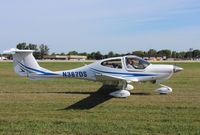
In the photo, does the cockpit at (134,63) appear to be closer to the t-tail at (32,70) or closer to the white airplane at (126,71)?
the white airplane at (126,71)

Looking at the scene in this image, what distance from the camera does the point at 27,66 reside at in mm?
15320

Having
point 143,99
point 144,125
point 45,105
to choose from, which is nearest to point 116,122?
point 144,125

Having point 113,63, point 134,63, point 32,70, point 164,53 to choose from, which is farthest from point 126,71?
point 164,53

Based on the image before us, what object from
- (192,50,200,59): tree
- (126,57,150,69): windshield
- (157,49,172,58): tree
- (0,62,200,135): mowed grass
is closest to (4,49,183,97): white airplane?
(126,57,150,69): windshield

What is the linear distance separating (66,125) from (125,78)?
21.5 ft

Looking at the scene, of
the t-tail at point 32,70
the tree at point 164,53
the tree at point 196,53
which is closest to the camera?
the t-tail at point 32,70

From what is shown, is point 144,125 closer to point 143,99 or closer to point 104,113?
point 104,113

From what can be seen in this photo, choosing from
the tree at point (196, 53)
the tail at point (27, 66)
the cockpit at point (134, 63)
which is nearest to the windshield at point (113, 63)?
the cockpit at point (134, 63)

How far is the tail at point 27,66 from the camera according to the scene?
50.1ft

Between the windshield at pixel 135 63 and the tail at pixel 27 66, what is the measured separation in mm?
3577

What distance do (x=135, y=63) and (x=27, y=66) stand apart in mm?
5002

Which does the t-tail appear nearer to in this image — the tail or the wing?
the tail

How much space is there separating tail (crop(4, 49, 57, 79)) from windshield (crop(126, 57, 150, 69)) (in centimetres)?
358

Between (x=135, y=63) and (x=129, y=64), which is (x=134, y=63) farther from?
(x=129, y=64)
